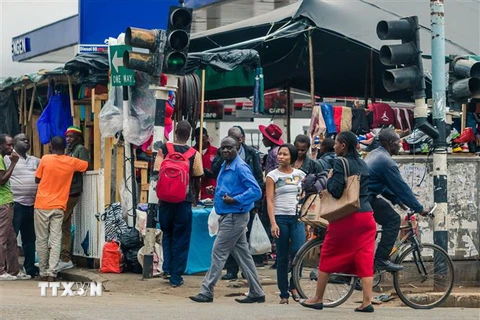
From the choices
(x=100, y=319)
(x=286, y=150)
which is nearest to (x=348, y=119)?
(x=286, y=150)

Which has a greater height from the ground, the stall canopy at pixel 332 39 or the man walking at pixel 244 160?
the stall canopy at pixel 332 39

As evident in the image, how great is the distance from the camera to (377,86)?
19891 mm

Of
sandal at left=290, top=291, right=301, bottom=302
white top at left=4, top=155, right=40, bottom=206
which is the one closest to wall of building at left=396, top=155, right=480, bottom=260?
sandal at left=290, top=291, right=301, bottom=302

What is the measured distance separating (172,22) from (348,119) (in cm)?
403

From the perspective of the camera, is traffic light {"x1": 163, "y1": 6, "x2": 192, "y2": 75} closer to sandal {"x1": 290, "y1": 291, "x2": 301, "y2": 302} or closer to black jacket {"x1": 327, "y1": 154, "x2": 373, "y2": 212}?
black jacket {"x1": 327, "y1": 154, "x2": 373, "y2": 212}

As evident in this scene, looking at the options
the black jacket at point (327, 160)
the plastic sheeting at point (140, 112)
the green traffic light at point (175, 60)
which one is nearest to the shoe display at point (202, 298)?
the black jacket at point (327, 160)

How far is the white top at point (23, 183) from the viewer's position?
1415cm

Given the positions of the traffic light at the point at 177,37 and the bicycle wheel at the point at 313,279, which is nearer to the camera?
the bicycle wheel at the point at 313,279

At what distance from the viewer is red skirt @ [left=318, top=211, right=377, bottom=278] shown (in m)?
10.0

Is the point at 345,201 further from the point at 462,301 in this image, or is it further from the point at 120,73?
the point at 120,73

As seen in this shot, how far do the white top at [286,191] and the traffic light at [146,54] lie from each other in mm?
2316

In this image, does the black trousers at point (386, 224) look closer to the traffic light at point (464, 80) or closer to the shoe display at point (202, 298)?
the shoe display at point (202, 298)

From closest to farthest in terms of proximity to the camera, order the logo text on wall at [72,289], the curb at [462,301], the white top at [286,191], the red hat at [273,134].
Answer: the white top at [286,191] < the logo text on wall at [72,289] < the curb at [462,301] < the red hat at [273,134]

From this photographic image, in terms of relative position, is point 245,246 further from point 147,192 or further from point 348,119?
point 348,119
